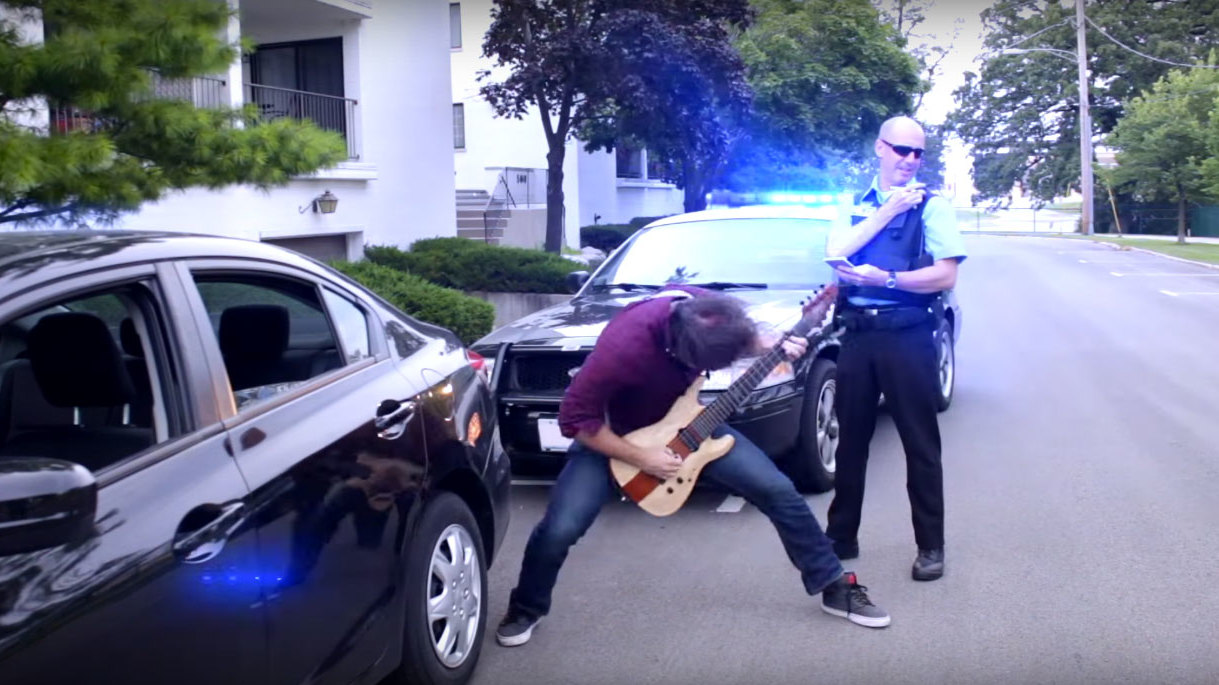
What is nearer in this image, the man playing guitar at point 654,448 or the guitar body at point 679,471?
the man playing guitar at point 654,448

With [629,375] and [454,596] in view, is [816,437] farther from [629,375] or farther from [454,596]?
[454,596]

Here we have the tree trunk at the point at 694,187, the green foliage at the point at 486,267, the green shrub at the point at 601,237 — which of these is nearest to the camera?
the green foliage at the point at 486,267

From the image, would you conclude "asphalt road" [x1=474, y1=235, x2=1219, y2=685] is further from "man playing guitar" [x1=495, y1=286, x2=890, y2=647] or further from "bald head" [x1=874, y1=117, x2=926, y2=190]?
"bald head" [x1=874, y1=117, x2=926, y2=190]

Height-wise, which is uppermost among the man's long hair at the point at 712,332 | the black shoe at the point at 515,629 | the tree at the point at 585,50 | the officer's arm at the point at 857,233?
the tree at the point at 585,50

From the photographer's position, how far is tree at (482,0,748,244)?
17703 mm

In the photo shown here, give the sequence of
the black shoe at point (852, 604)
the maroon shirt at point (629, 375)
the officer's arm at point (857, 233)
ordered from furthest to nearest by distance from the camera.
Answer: the officer's arm at point (857, 233), the black shoe at point (852, 604), the maroon shirt at point (629, 375)

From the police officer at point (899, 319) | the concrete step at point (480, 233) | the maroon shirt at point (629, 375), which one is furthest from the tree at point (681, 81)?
the maroon shirt at point (629, 375)

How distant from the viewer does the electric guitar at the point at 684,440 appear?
14.9ft

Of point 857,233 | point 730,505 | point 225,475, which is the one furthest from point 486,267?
point 225,475

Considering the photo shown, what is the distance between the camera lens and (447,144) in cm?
1845

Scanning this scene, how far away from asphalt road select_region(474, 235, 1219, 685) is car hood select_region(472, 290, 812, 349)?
953mm

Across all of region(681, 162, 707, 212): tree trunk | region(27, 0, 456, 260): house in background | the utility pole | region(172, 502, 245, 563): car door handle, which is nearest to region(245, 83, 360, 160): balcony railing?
region(27, 0, 456, 260): house in background

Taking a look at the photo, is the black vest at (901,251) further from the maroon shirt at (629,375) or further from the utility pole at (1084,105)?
the utility pole at (1084,105)

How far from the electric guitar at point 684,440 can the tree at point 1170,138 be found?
38331 mm
